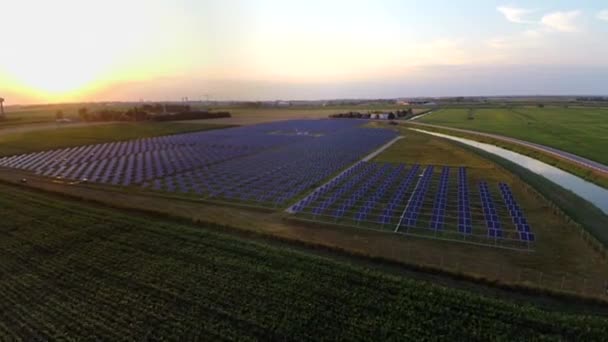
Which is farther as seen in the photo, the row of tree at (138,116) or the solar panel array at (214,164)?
the row of tree at (138,116)

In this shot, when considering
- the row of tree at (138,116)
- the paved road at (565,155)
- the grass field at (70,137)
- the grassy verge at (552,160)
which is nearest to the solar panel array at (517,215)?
the grassy verge at (552,160)

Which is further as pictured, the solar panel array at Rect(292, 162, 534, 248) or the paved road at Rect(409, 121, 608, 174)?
the paved road at Rect(409, 121, 608, 174)

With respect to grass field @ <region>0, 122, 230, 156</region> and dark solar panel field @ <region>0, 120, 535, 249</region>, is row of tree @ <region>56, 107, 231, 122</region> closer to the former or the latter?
grass field @ <region>0, 122, 230, 156</region>

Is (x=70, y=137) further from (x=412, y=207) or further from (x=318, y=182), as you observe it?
(x=412, y=207)

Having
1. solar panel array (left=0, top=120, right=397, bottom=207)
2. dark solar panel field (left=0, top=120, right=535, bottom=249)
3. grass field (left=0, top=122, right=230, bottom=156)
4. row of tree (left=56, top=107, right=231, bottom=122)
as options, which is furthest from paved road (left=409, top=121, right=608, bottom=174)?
row of tree (left=56, top=107, right=231, bottom=122)

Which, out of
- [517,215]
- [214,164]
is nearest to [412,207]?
[517,215]

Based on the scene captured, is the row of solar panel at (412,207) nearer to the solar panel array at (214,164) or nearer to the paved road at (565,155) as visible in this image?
the solar panel array at (214,164)
